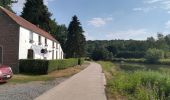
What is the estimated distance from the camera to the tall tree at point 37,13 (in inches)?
2911

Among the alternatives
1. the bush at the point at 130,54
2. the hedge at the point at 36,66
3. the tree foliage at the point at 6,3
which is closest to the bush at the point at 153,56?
the bush at the point at 130,54

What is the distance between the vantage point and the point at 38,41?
40844mm

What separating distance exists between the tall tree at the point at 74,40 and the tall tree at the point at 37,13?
9.59 metres

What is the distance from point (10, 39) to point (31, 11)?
4262 centimetres

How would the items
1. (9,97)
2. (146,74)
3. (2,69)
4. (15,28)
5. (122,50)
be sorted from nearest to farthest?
(9,97), (2,69), (146,74), (15,28), (122,50)

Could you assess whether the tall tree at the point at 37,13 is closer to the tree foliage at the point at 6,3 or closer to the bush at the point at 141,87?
the tree foliage at the point at 6,3

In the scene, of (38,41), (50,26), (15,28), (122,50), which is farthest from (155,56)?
(15,28)

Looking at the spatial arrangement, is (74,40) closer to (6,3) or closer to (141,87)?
(6,3)

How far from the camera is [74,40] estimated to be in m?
84.0

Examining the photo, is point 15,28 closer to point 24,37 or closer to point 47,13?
point 24,37

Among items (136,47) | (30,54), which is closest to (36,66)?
(30,54)

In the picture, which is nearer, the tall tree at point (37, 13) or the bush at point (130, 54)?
the tall tree at point (37, 13)

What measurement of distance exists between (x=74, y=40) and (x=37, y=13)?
13452 millimetres

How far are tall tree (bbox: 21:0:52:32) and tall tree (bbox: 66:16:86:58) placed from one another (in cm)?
959
